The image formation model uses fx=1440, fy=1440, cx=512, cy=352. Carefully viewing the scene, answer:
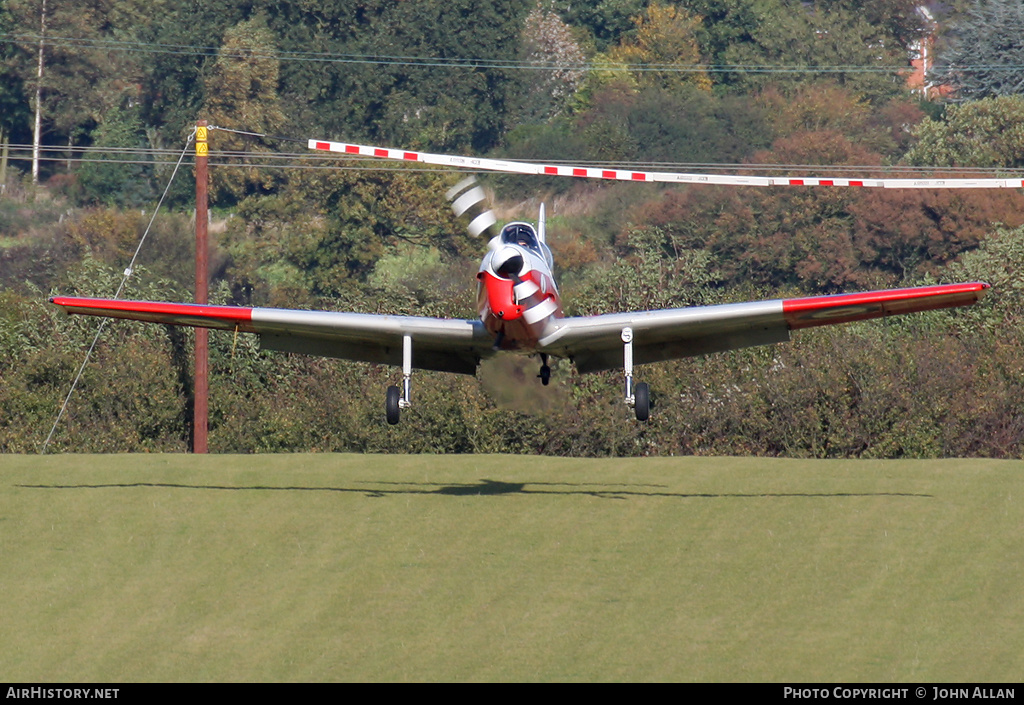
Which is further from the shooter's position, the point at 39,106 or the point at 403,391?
the point at 39,106

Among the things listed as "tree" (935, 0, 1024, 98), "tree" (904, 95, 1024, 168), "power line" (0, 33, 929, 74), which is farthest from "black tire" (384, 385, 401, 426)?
"tree" (935, 0, 1024, 98)

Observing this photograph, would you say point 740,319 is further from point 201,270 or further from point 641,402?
point 201,270

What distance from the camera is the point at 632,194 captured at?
195 ft

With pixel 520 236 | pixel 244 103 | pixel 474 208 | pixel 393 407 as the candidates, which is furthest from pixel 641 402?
pixel 244 103

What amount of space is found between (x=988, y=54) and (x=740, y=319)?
6334 centimetres

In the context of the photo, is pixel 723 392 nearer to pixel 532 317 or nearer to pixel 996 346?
pixel 996 346

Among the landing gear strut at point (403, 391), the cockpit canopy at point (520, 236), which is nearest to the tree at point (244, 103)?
the landing gear strut at point (403, 391)

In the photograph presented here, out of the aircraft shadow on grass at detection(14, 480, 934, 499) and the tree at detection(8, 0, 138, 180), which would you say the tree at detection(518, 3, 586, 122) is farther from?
the aircraft shadow on grass at detection(14, 480, 934, 499)

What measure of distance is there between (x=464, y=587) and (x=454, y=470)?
6.91m

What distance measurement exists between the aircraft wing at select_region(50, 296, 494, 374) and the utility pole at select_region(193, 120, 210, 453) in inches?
408

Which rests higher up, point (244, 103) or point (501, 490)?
point (244, 103)

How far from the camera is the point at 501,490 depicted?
1750 centimetres

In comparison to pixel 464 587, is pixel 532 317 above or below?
above
